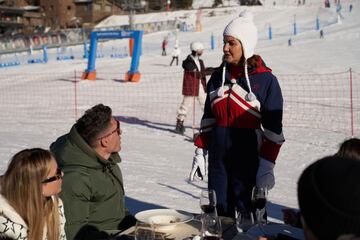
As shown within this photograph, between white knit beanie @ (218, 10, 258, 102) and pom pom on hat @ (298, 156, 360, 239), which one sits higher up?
white knit beanie @ (218, 10, 258, 102)

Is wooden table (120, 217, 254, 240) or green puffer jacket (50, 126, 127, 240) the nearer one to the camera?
wooden table (120, 217, 254, 240)

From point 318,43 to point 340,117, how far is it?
1960cm

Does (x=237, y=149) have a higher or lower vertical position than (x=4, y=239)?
higher

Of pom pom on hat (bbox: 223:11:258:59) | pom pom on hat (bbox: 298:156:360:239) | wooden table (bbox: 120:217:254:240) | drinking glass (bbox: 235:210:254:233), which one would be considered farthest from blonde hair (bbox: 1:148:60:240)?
pom pom on hat (bbox: 298:156:360:239)

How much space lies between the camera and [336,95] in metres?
15.4

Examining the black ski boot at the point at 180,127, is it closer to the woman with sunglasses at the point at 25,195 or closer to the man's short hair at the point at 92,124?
the man's short hair at the point at 92,124

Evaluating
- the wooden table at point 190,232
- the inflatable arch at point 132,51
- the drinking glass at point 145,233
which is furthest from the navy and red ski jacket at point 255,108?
the inflatable arch at point 132,51

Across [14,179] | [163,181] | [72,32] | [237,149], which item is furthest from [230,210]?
[72,32]

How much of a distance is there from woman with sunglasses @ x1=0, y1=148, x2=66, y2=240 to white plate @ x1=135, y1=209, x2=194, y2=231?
1.87 ft

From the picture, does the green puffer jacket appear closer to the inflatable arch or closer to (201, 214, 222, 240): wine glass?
(201, 214, 222, 240): wine glass

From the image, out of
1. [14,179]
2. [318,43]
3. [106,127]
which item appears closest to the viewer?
[14,179]

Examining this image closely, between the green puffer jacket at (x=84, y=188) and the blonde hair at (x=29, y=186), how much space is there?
0.52m

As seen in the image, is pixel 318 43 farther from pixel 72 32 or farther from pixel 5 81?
pixel 72 32

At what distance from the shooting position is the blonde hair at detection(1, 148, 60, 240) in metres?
2.88
